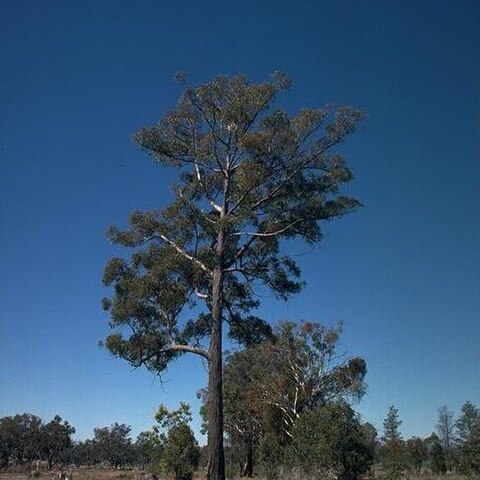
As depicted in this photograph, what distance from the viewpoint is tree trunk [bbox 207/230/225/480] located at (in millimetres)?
18125

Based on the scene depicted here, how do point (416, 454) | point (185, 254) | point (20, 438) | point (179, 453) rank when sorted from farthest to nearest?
point (20, 438)
point (416, 454)
point (179, 453)
point (185, 254)

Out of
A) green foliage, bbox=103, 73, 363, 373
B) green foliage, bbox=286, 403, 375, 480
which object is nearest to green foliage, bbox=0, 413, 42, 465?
green foliage, bbox=286, 403, 375, 480

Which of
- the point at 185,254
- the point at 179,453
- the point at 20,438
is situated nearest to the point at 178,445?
the point at 179,453

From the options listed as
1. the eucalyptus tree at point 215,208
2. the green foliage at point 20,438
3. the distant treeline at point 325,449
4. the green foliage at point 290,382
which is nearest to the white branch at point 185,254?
the eucalyptus tree at point 215,208

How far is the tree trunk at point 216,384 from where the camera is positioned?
1812 cm

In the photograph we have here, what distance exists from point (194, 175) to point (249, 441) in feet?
157

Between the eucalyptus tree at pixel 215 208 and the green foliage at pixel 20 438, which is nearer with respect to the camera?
the eucalyptus tree at pixel 215 208

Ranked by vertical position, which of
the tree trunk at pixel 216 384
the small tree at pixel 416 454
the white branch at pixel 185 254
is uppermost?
A: the white branch at pixel 185 254

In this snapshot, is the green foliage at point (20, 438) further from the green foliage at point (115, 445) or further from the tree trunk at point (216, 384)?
the tree trunk at point (216, 384)

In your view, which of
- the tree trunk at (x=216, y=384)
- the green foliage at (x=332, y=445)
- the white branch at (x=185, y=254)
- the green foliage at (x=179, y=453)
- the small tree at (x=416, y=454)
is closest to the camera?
the tree trunk at (x=216, y=384)

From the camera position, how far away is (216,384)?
18.9 meters

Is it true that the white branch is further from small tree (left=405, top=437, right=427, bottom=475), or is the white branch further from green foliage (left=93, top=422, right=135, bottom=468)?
green foliage (left=93, top=422, right=135, bottom=468)

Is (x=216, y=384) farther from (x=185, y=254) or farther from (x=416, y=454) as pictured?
(x=416, y=454)

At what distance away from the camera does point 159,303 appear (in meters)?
21.5
